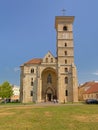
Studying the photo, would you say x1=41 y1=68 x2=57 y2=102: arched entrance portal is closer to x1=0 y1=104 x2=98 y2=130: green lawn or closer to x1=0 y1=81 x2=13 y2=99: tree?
x1=0 y1=81 x2=13 y2=99: tree

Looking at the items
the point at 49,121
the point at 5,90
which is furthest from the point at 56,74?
the point at 49,121

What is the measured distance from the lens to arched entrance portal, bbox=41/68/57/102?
61.9m

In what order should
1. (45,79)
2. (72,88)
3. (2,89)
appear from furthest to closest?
(2,89)
(45,79)
(72,88)

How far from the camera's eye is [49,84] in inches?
2454

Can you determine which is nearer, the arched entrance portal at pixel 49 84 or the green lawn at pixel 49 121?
the green lawn at pixel 49 121

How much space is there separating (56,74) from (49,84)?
4347 millimetres

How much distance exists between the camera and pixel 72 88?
58375mm

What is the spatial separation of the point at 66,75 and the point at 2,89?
2520cm

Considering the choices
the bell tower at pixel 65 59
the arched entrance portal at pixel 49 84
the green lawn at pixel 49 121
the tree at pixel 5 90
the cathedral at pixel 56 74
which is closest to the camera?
the green lawn at pixel 49 121

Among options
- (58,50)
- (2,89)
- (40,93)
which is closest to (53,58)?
(58,50)

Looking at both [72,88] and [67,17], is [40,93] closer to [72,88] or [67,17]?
[72,88]

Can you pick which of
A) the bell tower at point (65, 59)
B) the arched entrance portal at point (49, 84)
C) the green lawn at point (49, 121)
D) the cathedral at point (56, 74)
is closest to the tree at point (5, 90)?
the cathedral at point (56, 74)

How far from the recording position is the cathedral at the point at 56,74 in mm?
58625

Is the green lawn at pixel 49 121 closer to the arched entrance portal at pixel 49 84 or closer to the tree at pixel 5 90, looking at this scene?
the arched entrance portal at pixel 49 84
